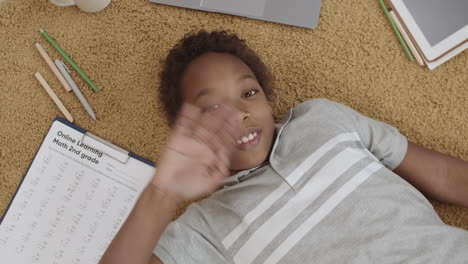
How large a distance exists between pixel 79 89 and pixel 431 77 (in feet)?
2.62

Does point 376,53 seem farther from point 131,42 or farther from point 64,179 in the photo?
point 64,179

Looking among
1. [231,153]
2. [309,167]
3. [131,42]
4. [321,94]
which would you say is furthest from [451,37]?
[131,42]

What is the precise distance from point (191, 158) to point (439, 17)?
627mm

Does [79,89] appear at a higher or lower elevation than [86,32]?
lower

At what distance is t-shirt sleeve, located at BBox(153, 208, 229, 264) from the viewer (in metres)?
0.70

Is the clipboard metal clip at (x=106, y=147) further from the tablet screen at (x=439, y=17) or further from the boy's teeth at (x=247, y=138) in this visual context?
the tablet screen at (x=439, y=17)

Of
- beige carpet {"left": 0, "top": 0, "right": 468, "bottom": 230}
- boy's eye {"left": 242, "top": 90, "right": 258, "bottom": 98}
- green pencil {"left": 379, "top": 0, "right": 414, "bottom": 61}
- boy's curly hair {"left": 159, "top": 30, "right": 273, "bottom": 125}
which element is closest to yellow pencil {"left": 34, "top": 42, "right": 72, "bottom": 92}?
beige carpet {"left": 0, "top": 0, "right": 468, "bottom": 230}

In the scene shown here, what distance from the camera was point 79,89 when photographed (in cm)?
93

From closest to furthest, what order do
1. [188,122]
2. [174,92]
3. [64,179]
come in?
[188,122] → [174,92] → [64,179]

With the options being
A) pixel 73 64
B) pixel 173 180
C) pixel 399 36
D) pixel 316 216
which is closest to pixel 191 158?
pixel 173 180

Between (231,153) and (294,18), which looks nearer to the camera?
(231,153)

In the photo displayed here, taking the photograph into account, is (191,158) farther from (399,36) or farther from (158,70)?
(399,36)

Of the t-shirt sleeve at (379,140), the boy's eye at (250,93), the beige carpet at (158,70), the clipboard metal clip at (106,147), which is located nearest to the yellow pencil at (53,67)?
the beige carpet at (158,70)

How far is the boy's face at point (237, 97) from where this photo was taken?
0.71 metres
